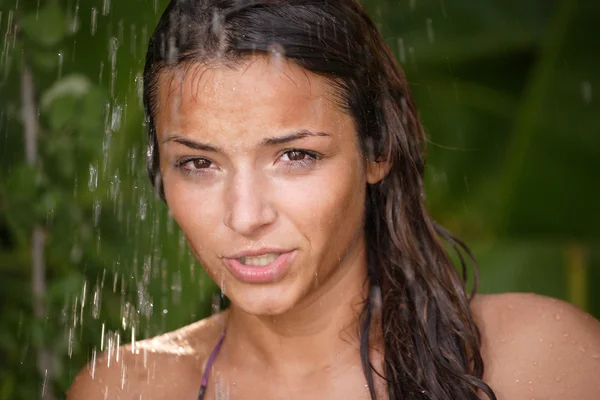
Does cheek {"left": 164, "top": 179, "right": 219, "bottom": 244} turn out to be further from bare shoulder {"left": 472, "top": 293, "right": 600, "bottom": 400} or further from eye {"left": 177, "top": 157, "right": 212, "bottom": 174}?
bare shoulder {"left": 472, "top": 293, "right": 600, "bottom": 400}

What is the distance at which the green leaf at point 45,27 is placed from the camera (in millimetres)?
3230

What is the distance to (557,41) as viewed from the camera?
4.05m

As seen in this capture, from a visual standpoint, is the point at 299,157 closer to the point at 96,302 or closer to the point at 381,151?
the point at 381,151

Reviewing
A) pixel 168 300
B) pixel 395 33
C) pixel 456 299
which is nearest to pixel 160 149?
pixel 456 299

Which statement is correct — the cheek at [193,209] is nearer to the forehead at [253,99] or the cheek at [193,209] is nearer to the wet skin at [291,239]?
the wet skin at [291,239]

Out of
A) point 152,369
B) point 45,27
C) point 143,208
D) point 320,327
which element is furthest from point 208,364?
point 45,27

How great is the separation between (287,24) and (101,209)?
4.79ft

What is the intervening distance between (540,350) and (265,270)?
735mm

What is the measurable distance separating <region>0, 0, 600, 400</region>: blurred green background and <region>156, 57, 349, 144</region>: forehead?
40.0 inches

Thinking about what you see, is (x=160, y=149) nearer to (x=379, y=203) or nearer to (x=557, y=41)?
(x=379, y=203)

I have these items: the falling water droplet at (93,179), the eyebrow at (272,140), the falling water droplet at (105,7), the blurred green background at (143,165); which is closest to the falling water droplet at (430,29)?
the blurred green background at (143,165)

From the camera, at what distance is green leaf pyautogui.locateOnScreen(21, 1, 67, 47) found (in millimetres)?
3230

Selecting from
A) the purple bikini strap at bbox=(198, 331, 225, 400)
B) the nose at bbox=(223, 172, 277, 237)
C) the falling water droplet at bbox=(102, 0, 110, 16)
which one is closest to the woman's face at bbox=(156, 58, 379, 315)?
the nose at bbox=(223, 172, 277, 237)

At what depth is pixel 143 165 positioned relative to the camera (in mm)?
4098
